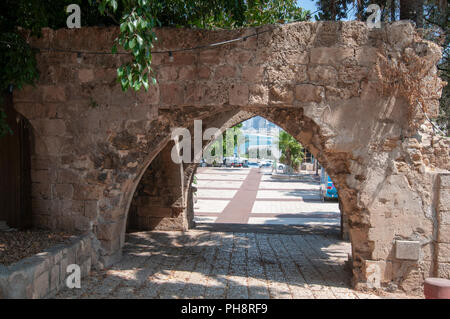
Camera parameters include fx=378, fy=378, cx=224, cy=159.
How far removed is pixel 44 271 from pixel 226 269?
2.18 meters

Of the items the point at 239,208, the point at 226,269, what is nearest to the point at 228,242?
the point at 226,269

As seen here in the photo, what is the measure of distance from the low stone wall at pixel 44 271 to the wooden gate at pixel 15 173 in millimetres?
955

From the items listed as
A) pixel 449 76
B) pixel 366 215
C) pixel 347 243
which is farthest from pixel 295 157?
pixel 366 215

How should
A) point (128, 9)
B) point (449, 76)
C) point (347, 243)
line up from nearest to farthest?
point (128, 9) → point (347, 243) → point (449, 76)

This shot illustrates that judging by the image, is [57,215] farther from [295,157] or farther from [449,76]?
[295,157]

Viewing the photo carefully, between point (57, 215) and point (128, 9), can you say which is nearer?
point (128, 9)

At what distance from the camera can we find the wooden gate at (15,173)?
190 inches

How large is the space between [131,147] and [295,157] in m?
21.8

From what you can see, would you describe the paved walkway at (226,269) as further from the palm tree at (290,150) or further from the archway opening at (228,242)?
the palm tree at (290,150)

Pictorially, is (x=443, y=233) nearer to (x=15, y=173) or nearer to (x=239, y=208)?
(x=15, y=173)

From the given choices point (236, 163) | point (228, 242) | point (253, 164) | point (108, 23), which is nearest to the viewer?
point (108, 23)

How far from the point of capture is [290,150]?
2520cm

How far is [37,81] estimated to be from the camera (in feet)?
15.5

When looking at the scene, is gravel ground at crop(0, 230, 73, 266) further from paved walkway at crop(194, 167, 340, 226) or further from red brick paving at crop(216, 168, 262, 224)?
red brick paving at crop(216, 168, 262, 224)
